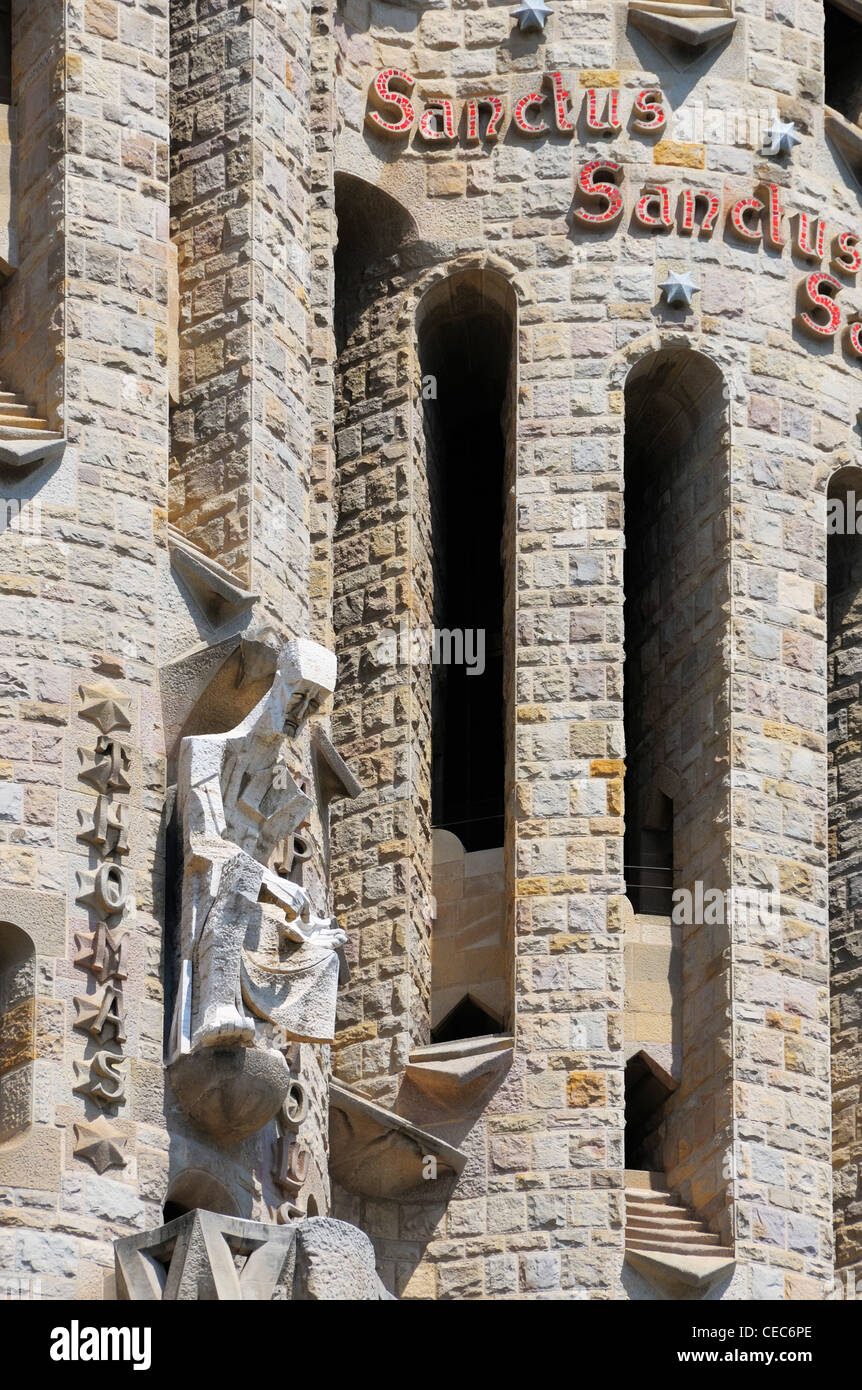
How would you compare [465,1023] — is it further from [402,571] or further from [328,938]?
[328,938]

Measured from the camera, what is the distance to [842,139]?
4059 centimetres

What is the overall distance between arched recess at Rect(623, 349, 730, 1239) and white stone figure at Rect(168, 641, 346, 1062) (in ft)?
16.3

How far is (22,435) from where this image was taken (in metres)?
33.6

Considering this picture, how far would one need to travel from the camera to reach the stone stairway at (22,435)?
33281 millimetres

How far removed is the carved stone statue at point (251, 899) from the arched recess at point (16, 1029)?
3.23ft

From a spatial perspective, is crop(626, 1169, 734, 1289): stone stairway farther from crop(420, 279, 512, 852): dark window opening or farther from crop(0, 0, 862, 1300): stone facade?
crop(420, 279, 512, 852): dark window opening

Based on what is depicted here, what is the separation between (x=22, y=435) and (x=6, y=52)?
3.62m

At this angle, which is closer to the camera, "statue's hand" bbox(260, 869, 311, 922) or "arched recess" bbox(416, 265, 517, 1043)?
"statue's hand" bbox(260, 869, 311, 922)

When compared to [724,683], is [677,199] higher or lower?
higher

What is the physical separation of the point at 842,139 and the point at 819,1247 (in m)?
8.75

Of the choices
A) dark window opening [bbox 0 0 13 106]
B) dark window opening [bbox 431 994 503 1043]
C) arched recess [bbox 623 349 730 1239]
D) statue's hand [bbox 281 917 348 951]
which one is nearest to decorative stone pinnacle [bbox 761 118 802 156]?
arched recess [bbox 623 349 730 1239]

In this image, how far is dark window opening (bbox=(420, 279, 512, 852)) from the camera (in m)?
39.5
